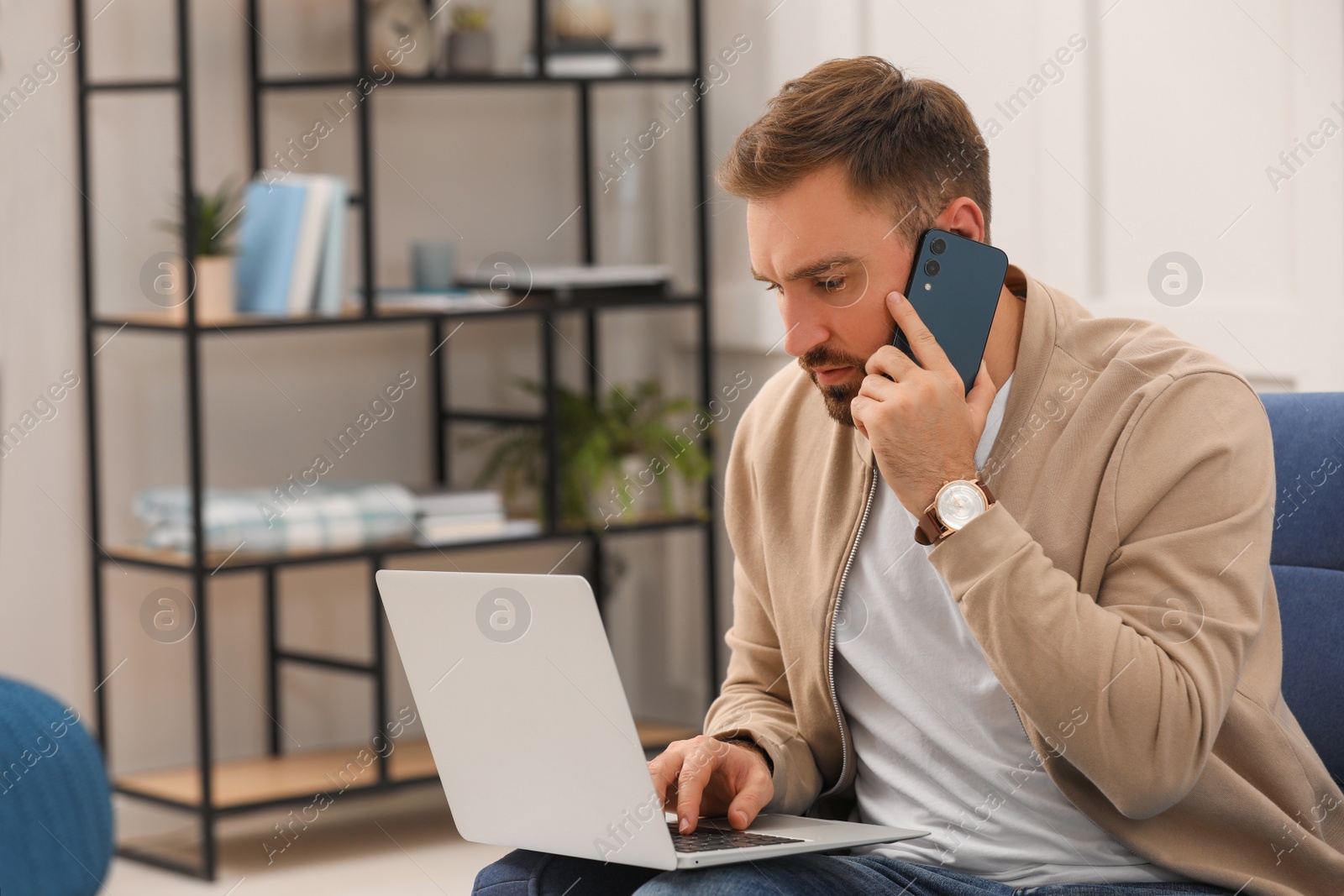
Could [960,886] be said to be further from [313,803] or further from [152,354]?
[152,354]

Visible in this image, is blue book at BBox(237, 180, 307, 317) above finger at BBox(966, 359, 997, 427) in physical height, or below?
above

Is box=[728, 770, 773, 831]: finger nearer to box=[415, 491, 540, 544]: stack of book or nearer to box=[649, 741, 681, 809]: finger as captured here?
box=[649, 741, 681, 809]: finger

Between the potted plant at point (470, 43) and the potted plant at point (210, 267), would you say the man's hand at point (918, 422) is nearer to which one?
the potted plant at point (210, 267)

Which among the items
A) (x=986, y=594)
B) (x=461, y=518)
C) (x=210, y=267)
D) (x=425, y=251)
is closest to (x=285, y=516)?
(x=461, y=518)

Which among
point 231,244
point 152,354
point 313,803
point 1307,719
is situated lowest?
point 313,803

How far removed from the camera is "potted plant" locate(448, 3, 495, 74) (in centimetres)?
323

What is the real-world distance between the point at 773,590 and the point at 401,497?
1.70 metres

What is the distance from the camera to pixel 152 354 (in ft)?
10.3

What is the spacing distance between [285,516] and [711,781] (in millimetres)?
1764

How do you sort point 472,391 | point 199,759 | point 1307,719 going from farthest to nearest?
1. point 472,391
2. point 199,759
3. point 1307,719

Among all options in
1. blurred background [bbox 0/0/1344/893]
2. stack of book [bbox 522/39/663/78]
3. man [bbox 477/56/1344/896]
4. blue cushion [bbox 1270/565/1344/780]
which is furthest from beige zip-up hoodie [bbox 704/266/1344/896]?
stack of book [bbox 522/39/663/78]

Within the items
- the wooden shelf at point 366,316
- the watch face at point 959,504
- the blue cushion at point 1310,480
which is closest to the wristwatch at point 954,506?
the watch face at point 959,504

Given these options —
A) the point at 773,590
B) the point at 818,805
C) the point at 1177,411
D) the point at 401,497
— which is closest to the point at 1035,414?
the point at 1177,411

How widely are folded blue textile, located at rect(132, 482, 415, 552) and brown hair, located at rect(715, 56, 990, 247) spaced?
1.74 metres
